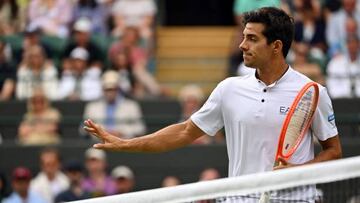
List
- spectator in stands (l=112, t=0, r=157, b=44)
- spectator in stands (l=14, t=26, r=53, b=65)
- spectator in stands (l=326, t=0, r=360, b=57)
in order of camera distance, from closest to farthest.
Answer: spectator in stands (l=326, t=0, r=360, b=57) < spectator in stands (l=14, t=26, r=53, b=65) < spectator in stands (l=112, t=0, r=157, b=44)

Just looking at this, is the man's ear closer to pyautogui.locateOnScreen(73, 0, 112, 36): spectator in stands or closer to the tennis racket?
the tennis racket

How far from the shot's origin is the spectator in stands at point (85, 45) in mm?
14500

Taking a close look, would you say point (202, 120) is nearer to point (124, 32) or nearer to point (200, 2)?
point (124, 32)

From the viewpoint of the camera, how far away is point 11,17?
52.6ft

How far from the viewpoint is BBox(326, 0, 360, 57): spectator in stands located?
13898mm

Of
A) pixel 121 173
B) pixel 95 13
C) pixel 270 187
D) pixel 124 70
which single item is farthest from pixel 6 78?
pixel 270 187

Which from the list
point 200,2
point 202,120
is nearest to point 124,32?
point 200,2

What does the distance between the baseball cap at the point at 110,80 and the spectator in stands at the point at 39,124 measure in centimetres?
66

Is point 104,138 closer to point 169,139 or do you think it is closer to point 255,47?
point 169,139

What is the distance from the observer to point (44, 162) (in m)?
12.9

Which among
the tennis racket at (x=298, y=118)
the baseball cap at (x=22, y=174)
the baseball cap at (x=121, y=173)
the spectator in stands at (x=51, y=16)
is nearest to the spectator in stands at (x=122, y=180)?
the baseball cap at (x=121, y=173)

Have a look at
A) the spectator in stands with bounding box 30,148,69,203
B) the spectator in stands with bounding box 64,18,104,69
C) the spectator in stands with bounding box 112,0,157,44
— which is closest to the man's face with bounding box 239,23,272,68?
the spectator in stands with bounding box 30,148,69,203

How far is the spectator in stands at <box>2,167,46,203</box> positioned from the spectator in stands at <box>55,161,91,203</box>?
1.07ft

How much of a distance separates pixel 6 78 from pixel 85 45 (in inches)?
40.7
